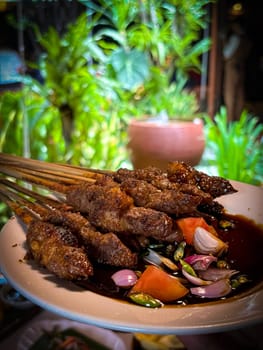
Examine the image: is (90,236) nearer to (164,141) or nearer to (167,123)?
(164,141)

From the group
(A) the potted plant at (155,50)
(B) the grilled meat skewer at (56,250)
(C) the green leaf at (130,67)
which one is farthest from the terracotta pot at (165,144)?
(C) the green leaf at (130,67)

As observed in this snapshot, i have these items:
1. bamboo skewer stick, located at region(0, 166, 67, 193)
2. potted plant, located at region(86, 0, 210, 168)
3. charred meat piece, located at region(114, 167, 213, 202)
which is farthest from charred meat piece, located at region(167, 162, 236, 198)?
potted plant, located at region(86, 0, 210, 168)

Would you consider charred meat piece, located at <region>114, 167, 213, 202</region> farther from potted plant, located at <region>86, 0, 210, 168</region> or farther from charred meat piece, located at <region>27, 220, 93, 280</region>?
potted plant, located at <region>86, 0, 210, 168</region>

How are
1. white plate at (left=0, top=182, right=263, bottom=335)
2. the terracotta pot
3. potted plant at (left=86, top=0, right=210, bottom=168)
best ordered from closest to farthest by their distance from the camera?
white plate at (left=0, top=182, right=263, bottom=335) → the terracotta pot → potted plant at (left=86, top=0, right=210, bottom=168)

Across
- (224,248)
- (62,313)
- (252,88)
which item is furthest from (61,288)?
(252,88)

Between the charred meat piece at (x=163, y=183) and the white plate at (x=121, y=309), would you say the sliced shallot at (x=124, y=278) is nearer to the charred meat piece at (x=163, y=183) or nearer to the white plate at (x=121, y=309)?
the white plate at (x=121, y=309)

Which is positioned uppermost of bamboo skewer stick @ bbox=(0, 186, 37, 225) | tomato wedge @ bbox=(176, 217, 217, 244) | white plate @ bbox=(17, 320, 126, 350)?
bamboo skewer stick @ bbox=(0, 186, 37, 225)

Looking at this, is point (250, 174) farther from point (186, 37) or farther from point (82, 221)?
point (186, 37)
